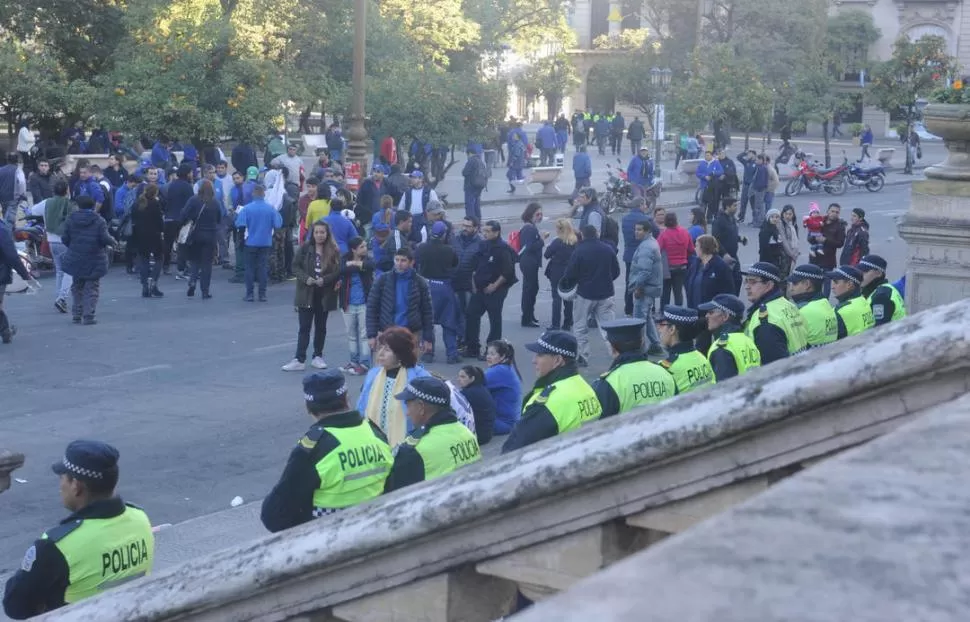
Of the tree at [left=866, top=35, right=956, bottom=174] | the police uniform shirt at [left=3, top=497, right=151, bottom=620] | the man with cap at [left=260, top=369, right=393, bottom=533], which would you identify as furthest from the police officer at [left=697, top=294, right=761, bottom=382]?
the tree at [left=866, top=35, right=956, bottom=174]

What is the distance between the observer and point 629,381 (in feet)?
24.5

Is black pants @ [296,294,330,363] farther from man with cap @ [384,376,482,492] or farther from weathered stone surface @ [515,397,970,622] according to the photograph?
weathered stone surface @ [515,397,970,622]

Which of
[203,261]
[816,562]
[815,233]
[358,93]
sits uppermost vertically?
[358,93]

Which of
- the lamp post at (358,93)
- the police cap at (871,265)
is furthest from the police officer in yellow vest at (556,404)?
the lamp post at (358,93)

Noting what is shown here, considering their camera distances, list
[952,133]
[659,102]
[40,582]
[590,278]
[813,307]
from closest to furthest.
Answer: [40,582] → [813,307] → [952,133] → [590,278] → [659,102]

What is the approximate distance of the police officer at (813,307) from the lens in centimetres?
1005

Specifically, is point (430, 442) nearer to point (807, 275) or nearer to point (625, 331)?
point (625, 331)

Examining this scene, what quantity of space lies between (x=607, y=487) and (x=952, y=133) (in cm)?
857

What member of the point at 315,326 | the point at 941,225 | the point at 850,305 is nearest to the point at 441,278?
the point at 315,326

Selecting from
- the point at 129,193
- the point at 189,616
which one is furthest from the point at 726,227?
the point at 189,616

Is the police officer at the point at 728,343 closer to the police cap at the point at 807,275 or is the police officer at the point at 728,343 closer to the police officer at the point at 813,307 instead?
the police officer at the point at 813,307

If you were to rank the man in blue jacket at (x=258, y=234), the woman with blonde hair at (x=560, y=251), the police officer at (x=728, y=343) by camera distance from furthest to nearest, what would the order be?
the man in blue jacket at (x=258, y=234), the woman with blonde hair at (x=560, y=251), the police officer at (x=728, y=343)

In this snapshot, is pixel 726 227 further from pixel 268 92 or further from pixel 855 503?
pixel 855 503

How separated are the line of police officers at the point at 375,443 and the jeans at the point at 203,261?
9.88 m
